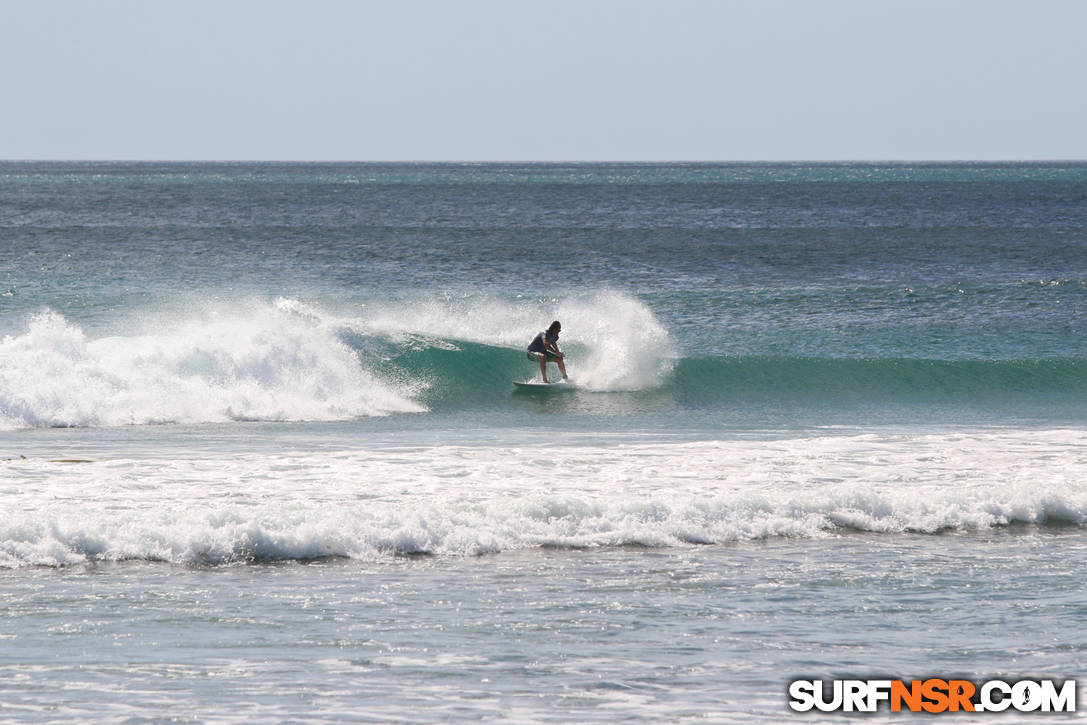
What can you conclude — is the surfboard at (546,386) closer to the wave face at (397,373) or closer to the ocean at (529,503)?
the wave face at (397,373)

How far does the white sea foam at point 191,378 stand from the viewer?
54.3 ft

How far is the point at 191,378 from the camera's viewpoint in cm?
1811

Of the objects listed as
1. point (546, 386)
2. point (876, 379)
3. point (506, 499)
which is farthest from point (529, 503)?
point (876, 379)

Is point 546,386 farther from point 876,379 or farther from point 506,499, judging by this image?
point 506,499

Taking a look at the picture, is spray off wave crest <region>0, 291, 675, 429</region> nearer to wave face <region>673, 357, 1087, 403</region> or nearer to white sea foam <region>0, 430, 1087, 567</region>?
wave face <region>673, 357, 1087, 403</region>

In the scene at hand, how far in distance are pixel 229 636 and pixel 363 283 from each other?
27.3 m

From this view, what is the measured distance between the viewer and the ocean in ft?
23.0

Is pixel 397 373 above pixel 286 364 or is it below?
below

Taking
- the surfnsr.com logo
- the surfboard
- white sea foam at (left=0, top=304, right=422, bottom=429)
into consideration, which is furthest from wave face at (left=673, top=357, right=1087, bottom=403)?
the surfnsr.com logo

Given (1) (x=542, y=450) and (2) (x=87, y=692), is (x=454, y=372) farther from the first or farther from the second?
(2) (x=87, y=692)

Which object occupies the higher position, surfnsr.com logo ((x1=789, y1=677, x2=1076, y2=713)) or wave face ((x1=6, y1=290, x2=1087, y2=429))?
wave face ((x1=6, y1=290, x2=1087, y2=429))

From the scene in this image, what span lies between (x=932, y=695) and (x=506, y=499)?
502cm

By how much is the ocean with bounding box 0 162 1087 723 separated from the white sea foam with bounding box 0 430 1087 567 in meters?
0.04

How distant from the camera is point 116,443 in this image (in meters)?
14.4
